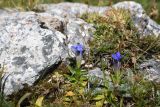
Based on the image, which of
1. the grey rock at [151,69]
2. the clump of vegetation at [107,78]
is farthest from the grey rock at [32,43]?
the grey rock at [151,69]

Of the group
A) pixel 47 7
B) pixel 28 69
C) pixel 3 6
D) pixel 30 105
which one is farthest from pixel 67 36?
pixel 3 6

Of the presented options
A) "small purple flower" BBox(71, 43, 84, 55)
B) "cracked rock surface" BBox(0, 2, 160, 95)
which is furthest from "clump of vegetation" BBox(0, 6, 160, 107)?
"cracked rock surface" BBox(0, 2, 160, 95)

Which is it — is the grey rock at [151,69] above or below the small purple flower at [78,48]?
below

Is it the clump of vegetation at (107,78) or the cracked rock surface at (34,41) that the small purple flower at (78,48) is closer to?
the clump of vegetation at (107,78)

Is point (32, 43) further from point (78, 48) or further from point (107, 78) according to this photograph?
point (107, 78)

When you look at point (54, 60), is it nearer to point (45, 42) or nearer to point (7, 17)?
point (45, 42)

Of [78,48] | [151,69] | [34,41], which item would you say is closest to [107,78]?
[78,48]
